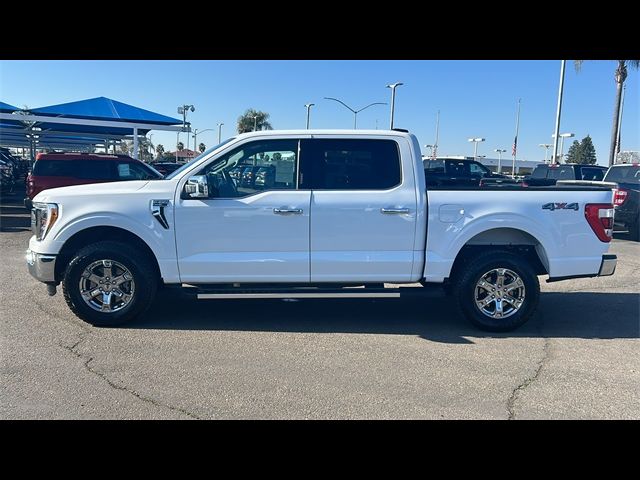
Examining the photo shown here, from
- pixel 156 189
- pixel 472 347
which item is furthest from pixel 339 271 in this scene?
pixel 156 189

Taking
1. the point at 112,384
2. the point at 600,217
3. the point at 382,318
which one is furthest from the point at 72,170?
the point at 600,217

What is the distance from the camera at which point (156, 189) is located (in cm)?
523

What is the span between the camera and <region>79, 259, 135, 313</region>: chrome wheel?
17.2ft

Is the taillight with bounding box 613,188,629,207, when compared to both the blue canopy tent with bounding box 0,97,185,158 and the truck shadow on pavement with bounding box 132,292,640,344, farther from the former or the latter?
the blue canopy tent with bounding box 0,97,185,158

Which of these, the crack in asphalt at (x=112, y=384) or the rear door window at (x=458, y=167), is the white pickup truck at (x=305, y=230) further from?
the rear door window at (x=458, y=167)

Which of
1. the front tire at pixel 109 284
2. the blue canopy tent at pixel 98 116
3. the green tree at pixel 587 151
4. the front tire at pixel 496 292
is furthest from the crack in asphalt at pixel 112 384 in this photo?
the green tree at pixel 587 151

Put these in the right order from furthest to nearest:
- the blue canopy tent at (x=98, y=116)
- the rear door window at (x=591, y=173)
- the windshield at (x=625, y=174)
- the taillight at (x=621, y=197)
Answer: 1. the blue canopy tent at (x=98, y=116)
2. the rear door window at (x=591, y=173)
3. the windshield at (x=625, y=174)
4. the taillight at (x=621, y=197)

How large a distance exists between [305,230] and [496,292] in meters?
2.14

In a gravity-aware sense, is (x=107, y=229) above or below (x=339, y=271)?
above

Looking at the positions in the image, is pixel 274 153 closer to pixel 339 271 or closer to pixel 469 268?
pixel 339 271

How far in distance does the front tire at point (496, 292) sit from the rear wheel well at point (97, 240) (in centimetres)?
327

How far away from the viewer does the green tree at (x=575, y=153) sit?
87400 millimetres

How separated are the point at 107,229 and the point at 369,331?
298cm

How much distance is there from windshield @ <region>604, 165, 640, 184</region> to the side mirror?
12981 mm
